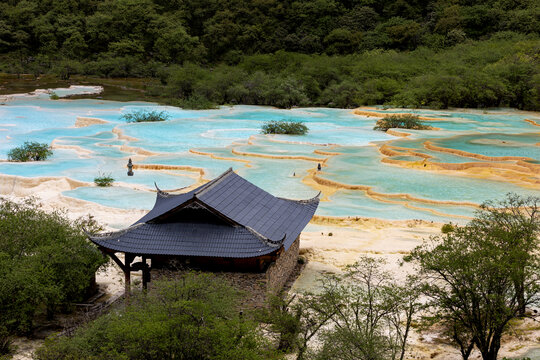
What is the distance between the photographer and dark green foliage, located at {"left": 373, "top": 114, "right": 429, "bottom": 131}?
3431cm

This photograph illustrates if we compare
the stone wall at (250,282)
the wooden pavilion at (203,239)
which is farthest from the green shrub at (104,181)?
the stone wall at (250,282)

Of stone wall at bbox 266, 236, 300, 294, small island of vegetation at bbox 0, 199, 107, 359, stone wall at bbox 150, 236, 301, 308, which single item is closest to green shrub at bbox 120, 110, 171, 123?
small island of vegetation at bbox 0, 199, 107, 359

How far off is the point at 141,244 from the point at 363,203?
32.5 ft

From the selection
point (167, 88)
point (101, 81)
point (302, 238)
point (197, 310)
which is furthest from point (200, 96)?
point (197, 310)

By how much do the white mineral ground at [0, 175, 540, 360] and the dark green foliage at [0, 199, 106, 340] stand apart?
652mm

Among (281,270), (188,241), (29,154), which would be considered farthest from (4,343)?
(29,154)

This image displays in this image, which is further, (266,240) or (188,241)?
(188,241)

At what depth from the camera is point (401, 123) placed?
1375 inches

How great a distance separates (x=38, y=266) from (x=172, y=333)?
4.07m

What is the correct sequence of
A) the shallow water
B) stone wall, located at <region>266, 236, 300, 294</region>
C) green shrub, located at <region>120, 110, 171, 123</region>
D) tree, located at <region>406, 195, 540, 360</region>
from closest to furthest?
tree, located at <region>406, 195, 540, 360</region> → stone wall, located at <region>266, 236, 300, 294</region> → the shallow water → green shrub, located at <region>120, 110, 171, 123</region>

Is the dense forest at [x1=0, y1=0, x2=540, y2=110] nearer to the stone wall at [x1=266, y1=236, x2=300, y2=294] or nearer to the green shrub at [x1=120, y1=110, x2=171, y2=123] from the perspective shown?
the green shrub at [x1=120, y1=110, x2=171, y2=123]

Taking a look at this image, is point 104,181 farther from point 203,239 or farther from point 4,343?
point 4,343

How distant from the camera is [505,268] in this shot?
8.37 metres

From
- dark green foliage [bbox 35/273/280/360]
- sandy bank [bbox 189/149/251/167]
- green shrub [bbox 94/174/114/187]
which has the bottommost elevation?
green shrub [bbox 94/174/114/187]
